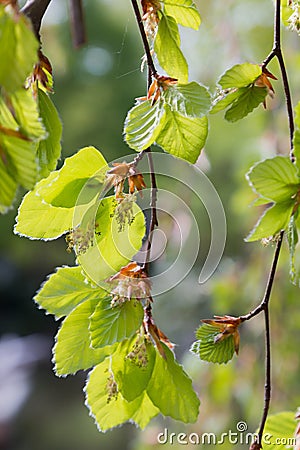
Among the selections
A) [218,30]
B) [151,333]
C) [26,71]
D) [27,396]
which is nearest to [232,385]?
[218,30]

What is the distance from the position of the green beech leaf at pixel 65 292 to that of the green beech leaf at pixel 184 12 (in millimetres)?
99

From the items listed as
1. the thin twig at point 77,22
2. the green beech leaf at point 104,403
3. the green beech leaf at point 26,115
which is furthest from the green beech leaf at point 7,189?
the thin twig at point 77,22

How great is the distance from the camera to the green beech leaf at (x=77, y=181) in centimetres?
20

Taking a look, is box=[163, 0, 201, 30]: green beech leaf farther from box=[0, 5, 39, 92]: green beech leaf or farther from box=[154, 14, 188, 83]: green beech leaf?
box=[0, 5, 39, 92]: green beech leaf

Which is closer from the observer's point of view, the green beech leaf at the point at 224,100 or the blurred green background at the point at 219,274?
the green beech leaf at the point at 224,100

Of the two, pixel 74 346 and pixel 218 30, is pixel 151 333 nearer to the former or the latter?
pixel 74 346

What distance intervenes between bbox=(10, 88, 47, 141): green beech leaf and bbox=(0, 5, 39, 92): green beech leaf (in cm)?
1

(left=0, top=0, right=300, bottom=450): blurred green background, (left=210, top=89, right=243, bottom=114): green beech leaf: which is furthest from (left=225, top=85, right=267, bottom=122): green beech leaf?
(left=0, top=0, right=300, bottom=450): blurred green background

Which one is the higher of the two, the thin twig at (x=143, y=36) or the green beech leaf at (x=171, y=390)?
the thin twig at (x=143, y=36)

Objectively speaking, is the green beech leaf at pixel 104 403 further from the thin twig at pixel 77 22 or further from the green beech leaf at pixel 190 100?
the thin twig at pixel 77 22

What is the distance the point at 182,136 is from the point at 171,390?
9 centimetres

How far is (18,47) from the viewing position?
0.41 ft

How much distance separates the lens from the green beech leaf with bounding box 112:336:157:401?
0.22 metres

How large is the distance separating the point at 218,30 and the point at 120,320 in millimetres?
733
